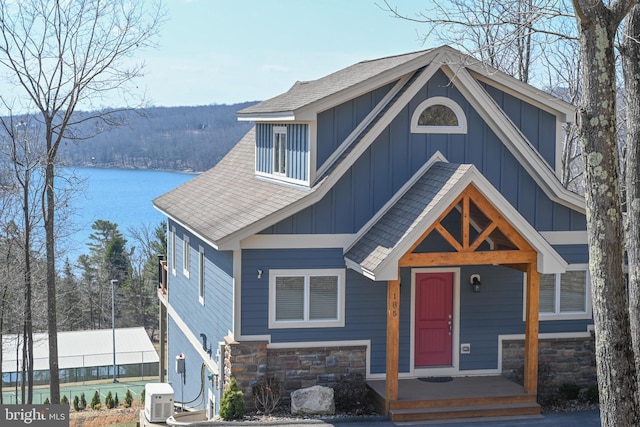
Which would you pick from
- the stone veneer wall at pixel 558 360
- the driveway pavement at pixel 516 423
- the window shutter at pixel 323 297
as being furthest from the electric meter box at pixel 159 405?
the stone veneer wall at pixel 558 360

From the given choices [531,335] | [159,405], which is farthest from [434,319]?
[159,405]

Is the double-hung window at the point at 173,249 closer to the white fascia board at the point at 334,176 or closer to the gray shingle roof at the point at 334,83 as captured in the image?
the gray shingle roof at the point at 334,83

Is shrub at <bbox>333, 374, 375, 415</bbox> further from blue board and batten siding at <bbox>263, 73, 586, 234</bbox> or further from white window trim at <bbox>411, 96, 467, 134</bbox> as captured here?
white window trim at <bbox>411, 96, 467, 134</bbox>

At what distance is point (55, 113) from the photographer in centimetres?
2052

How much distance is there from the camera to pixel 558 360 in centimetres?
1581

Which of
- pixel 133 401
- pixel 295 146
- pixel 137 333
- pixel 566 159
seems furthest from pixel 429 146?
pixel 137 333

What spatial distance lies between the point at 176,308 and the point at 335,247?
313 inches

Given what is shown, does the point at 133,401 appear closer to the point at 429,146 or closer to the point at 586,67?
the point at 429,146

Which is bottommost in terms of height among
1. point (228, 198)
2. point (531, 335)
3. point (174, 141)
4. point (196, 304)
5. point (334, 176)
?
point (196, 304)

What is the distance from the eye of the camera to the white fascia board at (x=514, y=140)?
15078 millimetres

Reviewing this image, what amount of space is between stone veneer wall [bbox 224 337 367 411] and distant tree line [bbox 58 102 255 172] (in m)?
86.7

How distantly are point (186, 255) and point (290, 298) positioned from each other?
5792 millimetres

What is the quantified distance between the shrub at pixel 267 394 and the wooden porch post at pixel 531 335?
172 inches

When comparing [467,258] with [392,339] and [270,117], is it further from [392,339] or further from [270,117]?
[270,117]
